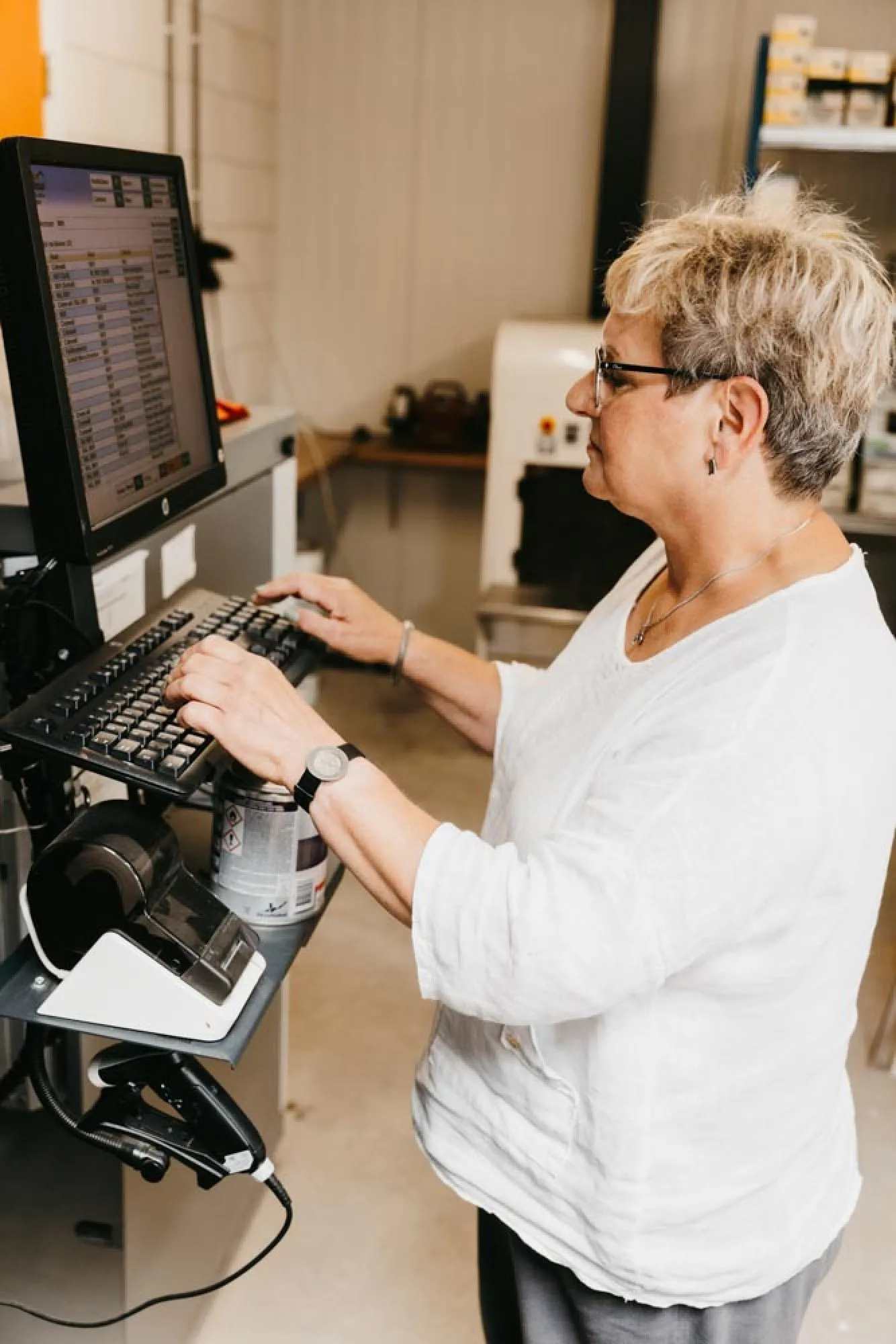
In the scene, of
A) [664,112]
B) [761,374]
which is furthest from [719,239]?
[664,112]

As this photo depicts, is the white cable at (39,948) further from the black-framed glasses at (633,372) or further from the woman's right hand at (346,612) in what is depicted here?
the black-framed glasses at (633,372)

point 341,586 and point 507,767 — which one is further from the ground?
point 341,586

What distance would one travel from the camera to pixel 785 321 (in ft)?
3.16

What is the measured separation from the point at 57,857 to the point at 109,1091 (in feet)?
0.71

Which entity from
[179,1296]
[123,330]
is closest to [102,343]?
[123,330]

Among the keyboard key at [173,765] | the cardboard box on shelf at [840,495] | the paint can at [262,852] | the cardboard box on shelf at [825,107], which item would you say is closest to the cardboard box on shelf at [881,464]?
the cardboard box on shelf at [840,495]

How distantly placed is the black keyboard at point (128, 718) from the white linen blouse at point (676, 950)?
0.20m

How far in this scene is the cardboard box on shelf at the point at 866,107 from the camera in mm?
3213

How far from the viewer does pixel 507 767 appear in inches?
48.4

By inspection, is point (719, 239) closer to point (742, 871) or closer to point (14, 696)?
point (742, 871)

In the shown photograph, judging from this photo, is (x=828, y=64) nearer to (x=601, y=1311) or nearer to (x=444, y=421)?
(x=444, y=421)

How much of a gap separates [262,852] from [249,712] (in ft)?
0.51

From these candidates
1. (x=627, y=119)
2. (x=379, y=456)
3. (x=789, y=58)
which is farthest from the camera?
(x=379, y=456)

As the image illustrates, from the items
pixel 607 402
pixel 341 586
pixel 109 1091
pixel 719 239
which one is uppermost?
pixel 719 239
